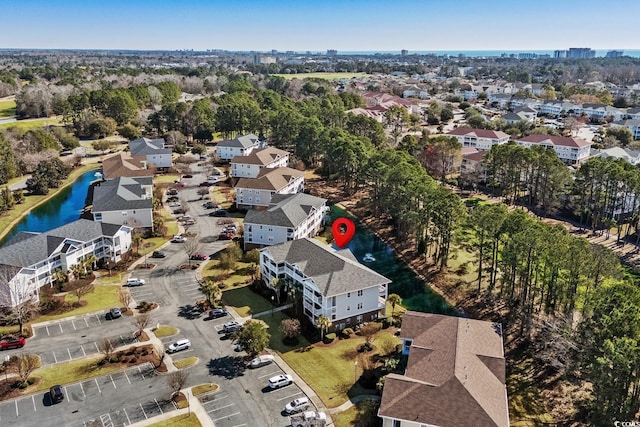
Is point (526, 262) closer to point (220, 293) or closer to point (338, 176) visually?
point (220, 293)

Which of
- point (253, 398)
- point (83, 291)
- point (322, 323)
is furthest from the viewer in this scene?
point (83, 291)

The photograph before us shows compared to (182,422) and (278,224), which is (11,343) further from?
(278,224)

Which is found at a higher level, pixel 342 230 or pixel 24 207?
pixel 24 207

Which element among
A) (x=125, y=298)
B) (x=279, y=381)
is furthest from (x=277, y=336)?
(x=125, y=298)

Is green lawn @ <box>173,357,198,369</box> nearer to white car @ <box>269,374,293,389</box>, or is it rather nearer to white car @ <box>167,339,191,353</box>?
white car @ <box>167,339,191,353</box>

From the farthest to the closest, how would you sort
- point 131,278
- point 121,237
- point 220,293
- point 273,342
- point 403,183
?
point 403,183, point 121,237, point 131,278, point 220,293, point 273,342

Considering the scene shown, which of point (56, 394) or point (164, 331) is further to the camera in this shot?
point (164, 331)

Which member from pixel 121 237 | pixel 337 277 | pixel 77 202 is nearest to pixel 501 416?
pixel 337 277

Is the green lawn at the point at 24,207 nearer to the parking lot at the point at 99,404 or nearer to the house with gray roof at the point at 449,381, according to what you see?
the parking lot at the point at 99,404
